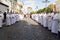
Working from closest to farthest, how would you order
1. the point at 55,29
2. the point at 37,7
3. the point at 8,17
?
1. the point at 55,29
2. the point at 8,17
3. the point at 37,7

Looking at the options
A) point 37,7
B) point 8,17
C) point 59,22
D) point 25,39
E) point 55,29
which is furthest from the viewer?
point 37,7

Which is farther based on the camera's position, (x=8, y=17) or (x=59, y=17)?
(x=8, y=17)

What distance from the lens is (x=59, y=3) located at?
11.4 meters

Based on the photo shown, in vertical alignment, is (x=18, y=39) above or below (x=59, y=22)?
below

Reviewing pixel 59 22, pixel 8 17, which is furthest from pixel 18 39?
pixel 8 17

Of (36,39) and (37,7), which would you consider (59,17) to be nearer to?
(36,39)

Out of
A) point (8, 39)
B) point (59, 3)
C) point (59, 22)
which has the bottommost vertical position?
point (8, 39)

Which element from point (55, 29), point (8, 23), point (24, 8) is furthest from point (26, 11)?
point (55, 29)

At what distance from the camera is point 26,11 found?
403 feet

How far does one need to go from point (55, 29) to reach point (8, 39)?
363 centimetres

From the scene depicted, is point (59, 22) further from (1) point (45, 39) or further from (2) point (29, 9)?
(2) point (29, 9)

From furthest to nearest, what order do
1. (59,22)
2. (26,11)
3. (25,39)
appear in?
(26,11) < (59,22) < (25,39)

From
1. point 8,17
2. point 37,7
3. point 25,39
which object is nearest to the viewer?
point 25,39

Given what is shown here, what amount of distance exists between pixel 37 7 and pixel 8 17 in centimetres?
7915
